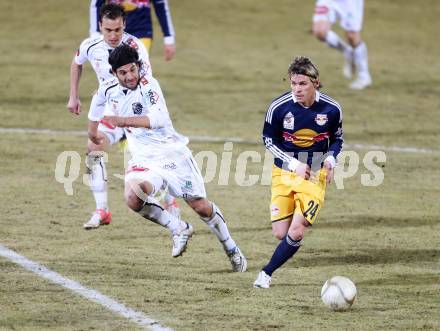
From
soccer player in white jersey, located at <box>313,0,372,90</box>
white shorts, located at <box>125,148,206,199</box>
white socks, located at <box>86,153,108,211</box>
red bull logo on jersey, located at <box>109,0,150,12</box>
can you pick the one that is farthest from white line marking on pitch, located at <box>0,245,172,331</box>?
soccer player in white jersey, located at <box>313,0,372,90</box>

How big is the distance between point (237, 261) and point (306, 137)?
4.10 feet

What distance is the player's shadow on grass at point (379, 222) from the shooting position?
12.1 meters

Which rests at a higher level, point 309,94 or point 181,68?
point 309,94

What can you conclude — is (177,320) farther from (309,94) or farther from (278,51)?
(278,51)

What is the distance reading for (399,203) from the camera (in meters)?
13.2

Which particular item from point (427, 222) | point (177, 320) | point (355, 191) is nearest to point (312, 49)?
point (355, 191)

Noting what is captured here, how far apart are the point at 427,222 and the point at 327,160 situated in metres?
3.09

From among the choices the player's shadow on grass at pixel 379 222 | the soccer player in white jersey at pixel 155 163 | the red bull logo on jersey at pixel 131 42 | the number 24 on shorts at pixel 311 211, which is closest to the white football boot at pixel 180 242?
the soccer player in white jersey at pixel 155 163

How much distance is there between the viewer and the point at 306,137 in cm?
997

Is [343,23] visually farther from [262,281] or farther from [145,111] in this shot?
[262,281]

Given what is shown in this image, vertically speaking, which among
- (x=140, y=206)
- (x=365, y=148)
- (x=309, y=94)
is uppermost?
(x=309, y=94)

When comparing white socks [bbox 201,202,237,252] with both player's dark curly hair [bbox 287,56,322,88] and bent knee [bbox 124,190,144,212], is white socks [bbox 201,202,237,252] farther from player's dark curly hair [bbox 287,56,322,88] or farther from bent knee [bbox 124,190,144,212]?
player's dark curly hair [bbox 287,56,322,88]

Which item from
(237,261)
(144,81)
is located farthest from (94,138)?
(237,261)

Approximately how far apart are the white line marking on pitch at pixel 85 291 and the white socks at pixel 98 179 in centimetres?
136
